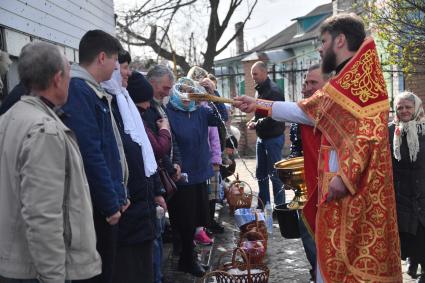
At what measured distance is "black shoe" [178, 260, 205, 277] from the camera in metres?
5.82

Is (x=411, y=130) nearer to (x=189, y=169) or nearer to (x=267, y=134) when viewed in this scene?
(x=189, y=169)

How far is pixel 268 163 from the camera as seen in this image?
8.47m

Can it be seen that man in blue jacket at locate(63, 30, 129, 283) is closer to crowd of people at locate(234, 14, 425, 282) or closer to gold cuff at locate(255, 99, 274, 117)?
gold cuff at locate(255, 99, 274, 117)

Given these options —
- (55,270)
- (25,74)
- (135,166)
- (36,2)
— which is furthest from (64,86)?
(36,2)

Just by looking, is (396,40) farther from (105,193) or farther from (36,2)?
(105,193)

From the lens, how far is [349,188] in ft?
12.3

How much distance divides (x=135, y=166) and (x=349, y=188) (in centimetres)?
147

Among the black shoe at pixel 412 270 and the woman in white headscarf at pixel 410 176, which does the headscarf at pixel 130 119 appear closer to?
the woman in white headscarf at pixel 410 176

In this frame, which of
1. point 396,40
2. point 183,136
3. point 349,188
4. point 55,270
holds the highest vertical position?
point 396,40

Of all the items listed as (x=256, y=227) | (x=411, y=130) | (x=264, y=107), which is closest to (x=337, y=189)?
(x=264, y=107)

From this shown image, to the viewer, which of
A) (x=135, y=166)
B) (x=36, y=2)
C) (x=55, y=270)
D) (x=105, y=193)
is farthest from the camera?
(x=36, y=2)

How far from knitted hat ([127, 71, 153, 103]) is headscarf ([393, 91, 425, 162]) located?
7.76 ft

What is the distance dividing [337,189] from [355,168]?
0.61 feet

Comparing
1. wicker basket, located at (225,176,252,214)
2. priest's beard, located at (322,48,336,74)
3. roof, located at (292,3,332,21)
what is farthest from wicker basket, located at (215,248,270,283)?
roof, located at (292,3,332,21)
